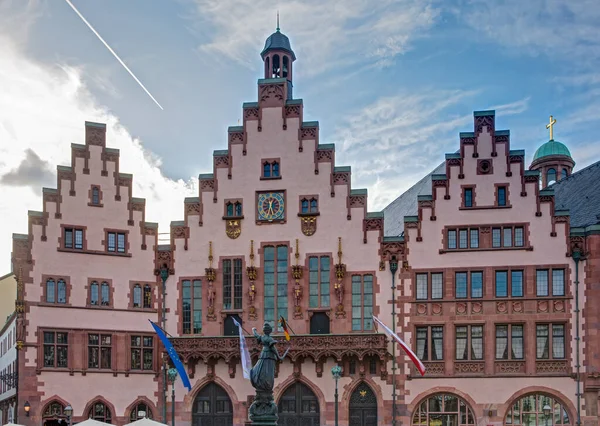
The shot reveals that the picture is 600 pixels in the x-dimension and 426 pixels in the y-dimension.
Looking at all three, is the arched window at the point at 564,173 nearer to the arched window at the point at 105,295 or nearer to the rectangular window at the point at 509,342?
the rectangular window at the point at 509,342

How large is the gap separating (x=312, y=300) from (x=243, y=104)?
13.7 m

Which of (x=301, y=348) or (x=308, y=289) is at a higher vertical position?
(x=308, y=289)

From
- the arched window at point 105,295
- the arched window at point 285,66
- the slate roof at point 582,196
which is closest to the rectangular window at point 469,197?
the slate roof at point 582,196

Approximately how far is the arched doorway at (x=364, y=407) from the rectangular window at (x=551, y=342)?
1030 centimetres

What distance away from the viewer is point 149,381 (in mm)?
52812

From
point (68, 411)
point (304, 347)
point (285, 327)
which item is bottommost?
point (68, 411)

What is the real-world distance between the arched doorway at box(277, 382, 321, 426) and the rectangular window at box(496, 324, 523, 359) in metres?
11.6

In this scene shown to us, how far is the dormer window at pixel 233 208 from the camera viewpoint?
5425 cm

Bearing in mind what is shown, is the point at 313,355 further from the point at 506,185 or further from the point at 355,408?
the point at 506,185

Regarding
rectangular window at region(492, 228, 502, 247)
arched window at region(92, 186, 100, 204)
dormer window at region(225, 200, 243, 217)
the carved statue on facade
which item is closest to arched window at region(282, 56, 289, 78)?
dormer window at region(225, 200, 243, 217)

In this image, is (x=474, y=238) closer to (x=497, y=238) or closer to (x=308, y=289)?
(x=497, y=238)

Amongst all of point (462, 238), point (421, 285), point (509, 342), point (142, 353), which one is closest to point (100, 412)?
point (142, 353)

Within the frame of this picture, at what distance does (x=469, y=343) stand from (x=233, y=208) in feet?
56.1

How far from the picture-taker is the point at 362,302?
52.2m
